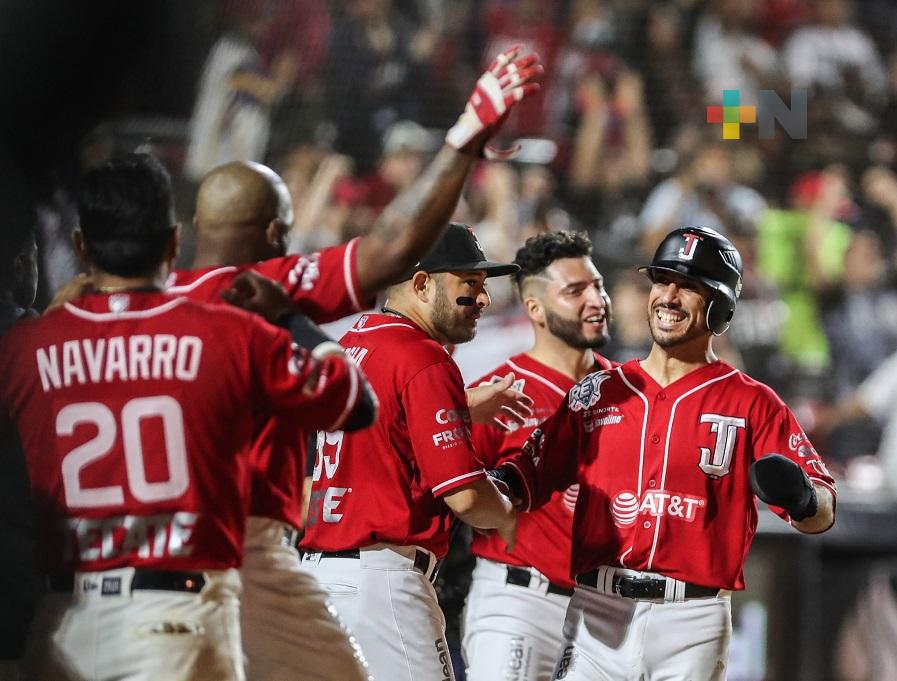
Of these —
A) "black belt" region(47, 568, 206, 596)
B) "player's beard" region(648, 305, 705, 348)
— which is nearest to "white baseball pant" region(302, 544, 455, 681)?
"player's beard" region(648, 305, 705, 348)

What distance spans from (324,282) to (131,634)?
98 cm

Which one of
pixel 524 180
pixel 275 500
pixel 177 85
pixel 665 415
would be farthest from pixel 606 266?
pixel 275 500

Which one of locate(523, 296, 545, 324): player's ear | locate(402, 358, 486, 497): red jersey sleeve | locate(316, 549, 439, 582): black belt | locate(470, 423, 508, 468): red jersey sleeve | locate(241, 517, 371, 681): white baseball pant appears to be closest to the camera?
locate(241, 517, 371, 681): white baseball pant

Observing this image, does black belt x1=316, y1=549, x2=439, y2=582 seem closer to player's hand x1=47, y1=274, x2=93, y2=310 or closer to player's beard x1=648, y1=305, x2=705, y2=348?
player's beard x1=648, y1=305, x2=705, y2=348

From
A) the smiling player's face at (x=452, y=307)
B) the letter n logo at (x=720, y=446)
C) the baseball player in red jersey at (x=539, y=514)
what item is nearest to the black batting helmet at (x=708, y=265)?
the letter n logo at (x=720, y=446)

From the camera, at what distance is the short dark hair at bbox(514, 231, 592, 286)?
18.7 feet

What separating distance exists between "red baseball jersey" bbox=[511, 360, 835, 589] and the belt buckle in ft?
0.14

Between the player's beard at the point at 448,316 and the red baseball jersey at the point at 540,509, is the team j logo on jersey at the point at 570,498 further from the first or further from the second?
the player's beard at the point at 448,316

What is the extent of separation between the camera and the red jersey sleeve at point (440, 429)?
4113 millimetres

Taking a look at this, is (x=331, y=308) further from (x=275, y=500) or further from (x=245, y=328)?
(x=275, y=500)

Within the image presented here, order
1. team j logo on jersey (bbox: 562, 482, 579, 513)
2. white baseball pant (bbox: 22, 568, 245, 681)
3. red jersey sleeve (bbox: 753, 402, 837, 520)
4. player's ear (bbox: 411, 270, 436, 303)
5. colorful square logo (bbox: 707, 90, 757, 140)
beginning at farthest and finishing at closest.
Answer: colorful square logo (bbox: 707, 90, 757, 140) < team j logo on jersey (bbox: 562, 482, 579, 513) < player's ear (bbox: 411, 270, 436, 303) < red jersey sleeve (bbox: 753, 402, 837, 520) < white baseball pant (bbox: 22, 568, 245, 681)

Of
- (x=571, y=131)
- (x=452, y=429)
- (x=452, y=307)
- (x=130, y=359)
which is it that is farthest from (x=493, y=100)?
(x=571, y=131)

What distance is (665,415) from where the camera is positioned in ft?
14.3

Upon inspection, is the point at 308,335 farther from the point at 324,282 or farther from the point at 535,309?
the point at 535,309
